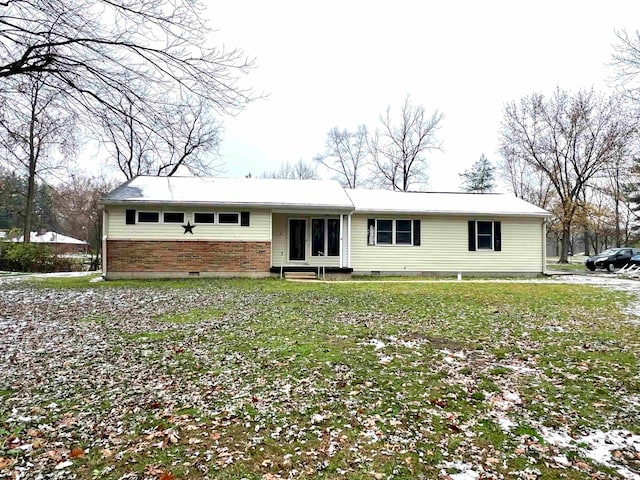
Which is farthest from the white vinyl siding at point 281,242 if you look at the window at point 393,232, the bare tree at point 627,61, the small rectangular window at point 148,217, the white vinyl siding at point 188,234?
the bare tree at point 627,61

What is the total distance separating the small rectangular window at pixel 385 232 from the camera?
16656 mm

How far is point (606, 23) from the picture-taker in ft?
33.4

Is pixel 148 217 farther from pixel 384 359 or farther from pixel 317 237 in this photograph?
pixel 384 359

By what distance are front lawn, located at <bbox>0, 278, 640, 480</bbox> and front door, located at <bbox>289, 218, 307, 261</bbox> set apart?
8.47 metres

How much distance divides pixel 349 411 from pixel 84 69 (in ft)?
21.1

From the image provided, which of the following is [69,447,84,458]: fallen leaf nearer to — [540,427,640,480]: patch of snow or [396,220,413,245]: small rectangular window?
[540,427,640,480]: patch of snow

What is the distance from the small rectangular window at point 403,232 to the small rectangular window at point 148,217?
9331mm

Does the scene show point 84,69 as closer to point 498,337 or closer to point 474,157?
point 498,337

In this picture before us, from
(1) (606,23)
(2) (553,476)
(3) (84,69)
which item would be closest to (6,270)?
(3) (84,69)

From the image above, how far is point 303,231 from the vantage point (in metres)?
16.4

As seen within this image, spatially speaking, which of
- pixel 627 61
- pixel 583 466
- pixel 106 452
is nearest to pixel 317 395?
pixel 106 452

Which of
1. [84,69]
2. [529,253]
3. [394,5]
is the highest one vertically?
[394,5]

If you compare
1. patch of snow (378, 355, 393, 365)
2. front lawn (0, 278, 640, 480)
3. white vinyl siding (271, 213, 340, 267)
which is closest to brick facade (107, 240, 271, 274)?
white vinyl siding (271, 213, 340, 267)

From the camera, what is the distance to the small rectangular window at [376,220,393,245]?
54.6ft
